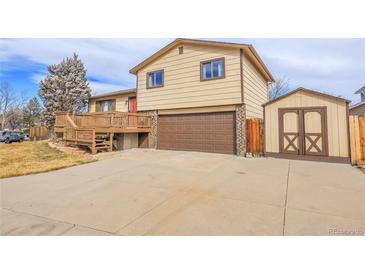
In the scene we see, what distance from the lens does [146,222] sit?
2.99 metres

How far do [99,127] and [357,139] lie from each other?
11339mm

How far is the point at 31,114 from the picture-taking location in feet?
117

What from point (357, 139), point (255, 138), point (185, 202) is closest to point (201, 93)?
point (255, 138)

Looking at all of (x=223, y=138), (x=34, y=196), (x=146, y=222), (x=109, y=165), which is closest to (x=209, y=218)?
(x=146, y=222)

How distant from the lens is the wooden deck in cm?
993

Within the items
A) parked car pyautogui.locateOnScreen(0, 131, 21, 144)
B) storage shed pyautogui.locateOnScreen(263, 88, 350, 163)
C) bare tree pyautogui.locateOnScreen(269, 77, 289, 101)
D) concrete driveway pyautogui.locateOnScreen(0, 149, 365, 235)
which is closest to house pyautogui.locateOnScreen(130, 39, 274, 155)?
storage shed pyautogui.locateOnScreen(263, 88, 350, 163)

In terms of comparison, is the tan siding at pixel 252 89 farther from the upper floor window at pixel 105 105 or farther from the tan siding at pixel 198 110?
the upper floor window at pixel 105 105

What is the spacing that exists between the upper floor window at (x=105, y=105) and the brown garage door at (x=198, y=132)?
615 cm

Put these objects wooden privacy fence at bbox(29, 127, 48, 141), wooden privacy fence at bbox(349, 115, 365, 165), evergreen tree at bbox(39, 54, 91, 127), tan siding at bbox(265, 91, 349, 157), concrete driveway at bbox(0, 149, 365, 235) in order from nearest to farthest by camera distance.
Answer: concrete driveway at bbox(0, 149, 365, 235)
wooden privacy fence at bbox(349, 115, 365, 165)
tan siding at bbox(265, 91, 349, 157)
wooden privacy fence at bbox(29, 127, 48, 141)
evergreen tree at bbox(39, 54, 91, 127)

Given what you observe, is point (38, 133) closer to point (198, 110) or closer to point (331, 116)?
point (198, 110)

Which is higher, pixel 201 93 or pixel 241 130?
pixel 201 93

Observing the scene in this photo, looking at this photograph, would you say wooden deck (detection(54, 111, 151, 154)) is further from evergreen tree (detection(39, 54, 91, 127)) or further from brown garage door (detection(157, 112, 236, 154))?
evergreen tree (detection(39, 54, 91, 127))

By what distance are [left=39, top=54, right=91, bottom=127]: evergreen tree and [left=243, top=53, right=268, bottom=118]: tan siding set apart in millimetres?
17212

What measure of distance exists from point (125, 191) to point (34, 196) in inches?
77.6
